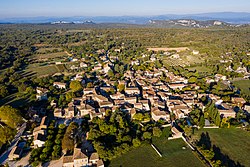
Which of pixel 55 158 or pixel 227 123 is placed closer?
pixel 55 158

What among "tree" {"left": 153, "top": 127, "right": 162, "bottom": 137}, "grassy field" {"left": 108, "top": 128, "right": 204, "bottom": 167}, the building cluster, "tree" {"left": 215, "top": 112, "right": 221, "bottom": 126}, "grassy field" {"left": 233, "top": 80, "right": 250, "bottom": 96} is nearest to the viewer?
the building cluster

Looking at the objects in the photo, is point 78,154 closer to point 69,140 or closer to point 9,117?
point 69,140

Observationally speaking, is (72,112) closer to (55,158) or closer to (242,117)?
(55,158)

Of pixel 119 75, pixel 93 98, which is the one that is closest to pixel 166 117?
pixel 93 98

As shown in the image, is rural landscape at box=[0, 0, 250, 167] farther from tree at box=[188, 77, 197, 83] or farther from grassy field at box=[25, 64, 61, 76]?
grassy field at box=[25, 64, 61, 76]

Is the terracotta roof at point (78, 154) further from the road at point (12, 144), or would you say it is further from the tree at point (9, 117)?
the tree at point (9, 117)

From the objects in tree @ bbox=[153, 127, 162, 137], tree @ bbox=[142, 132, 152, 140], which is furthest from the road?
tree @ bbox=[153, 127, 162, 137]

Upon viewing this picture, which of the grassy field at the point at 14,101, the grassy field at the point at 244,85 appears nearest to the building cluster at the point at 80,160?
the grassy field at the point at 14,101
